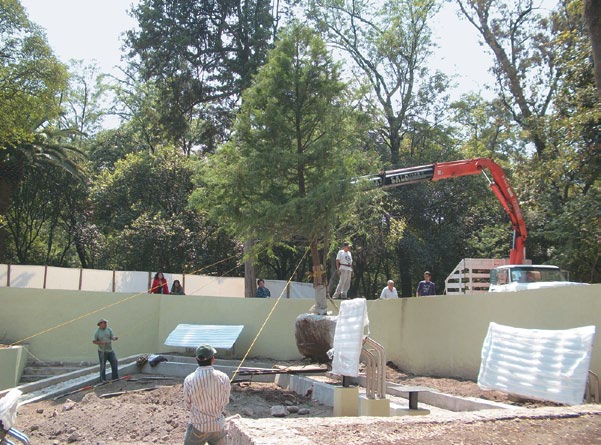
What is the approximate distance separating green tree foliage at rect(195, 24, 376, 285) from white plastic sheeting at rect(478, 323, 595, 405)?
5.61m

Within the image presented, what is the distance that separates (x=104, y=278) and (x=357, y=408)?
15.0m

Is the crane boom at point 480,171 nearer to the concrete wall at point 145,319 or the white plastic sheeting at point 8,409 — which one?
the concrete wall at point 145,319

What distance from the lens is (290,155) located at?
46.2 ft

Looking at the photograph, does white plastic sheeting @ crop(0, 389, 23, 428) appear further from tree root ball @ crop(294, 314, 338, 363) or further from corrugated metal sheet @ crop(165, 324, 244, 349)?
corrugated metal sheet @ crop(165, 324, 244, 349)

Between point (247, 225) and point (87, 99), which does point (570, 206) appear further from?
point (87, 99)

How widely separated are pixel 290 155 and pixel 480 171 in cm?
586

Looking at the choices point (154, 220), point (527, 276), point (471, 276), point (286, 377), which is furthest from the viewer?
point (154, 220)

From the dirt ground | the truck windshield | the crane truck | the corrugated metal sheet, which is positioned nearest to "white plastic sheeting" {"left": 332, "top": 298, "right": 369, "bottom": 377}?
the dirt ground

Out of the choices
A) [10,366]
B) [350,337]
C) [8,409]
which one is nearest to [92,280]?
[10,366]

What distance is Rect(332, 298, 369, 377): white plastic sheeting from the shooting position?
850 cm

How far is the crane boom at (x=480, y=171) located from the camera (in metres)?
16.5

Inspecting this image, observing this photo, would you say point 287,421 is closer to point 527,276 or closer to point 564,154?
point 527,276

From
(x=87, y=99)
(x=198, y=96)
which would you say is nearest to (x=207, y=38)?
(x=198, y=96)

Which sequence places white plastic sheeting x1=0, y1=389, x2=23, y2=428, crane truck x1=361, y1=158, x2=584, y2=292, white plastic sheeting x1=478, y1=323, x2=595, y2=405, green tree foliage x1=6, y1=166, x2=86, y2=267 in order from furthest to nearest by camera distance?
1. green tree foliage x1=6, y1=166, x2=86, y2=267
2. crane truck x1=361, y1=158, x2=584, y2=292
3. white plastic sheeting x1=478, y1=323, x2=595, y2=405
4. white plastic sheeting x1=0, y1=389, x2=23, y2=428
